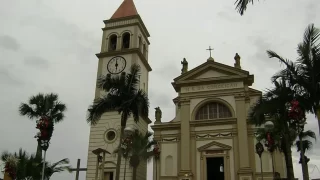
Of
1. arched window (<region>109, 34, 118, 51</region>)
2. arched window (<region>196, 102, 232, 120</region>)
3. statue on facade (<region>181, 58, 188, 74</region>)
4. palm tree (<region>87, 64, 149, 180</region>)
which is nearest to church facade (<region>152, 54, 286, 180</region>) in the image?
arched window (<region>196, 102, 232, 120</region>)

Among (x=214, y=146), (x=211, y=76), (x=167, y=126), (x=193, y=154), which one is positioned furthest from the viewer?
(x=211, y=76)

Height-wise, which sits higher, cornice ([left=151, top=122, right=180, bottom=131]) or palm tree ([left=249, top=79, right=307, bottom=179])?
cornice ([left=151, top=122, right=180, bottom=131])

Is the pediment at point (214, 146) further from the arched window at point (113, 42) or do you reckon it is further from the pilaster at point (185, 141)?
the arched window at point (113, 42)

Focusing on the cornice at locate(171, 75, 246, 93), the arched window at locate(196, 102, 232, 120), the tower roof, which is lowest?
the arched window at locate(196, 102, 232, 120)

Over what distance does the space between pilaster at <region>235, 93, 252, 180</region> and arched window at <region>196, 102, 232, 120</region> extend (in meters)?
1.10

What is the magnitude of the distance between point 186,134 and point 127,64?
1018 cm

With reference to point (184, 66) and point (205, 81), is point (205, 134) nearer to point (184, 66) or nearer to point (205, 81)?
point (205, 81)

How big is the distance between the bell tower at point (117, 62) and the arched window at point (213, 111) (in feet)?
20.9

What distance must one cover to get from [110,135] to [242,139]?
12.1m

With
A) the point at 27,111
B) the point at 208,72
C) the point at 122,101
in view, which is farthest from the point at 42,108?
the point at 208,72

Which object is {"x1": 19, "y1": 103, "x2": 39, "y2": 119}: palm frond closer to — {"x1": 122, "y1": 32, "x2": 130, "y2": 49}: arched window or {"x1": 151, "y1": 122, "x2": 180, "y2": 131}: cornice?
{"x1": 151, "y1": 122, "x2": 180, "y2": 131}: cornice

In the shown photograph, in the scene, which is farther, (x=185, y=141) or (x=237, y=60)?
(x=237, y=60)

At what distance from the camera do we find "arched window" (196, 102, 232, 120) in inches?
1292

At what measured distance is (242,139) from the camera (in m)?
30.9
